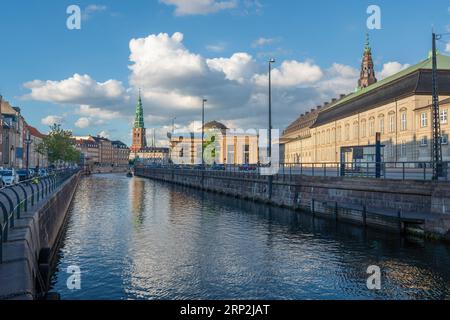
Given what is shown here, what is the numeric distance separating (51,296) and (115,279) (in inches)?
150

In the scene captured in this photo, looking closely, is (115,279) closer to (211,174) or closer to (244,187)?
(244,187)

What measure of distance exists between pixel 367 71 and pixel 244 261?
122469 millimetres

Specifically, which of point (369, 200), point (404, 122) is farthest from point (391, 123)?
point (369, 200)

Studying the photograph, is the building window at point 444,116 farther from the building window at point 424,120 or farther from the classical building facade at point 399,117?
the building window at point 424,120

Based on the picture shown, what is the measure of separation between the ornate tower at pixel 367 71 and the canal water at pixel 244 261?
4308 inches

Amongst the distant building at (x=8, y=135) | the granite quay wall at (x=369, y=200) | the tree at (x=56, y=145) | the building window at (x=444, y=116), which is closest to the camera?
the granite quay wall at (x=369, y=200)

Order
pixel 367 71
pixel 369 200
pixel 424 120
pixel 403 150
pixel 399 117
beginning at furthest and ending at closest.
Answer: pixel 367 71, pixel 399 117, pixel 403 150, pixel 424 120, pixel 369 200

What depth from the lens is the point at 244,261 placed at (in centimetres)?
1595

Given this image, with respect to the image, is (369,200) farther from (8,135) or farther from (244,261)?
(8,135)

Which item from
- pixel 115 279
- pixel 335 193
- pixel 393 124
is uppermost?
pixel 393 124

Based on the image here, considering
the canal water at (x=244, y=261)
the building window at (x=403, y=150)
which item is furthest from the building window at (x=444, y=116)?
the canal water at (x=244, y=261)

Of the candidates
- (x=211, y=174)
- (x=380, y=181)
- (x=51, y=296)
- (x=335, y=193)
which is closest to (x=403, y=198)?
(x=380, y=181)

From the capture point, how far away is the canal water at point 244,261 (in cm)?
1231

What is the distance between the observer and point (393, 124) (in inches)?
2650
